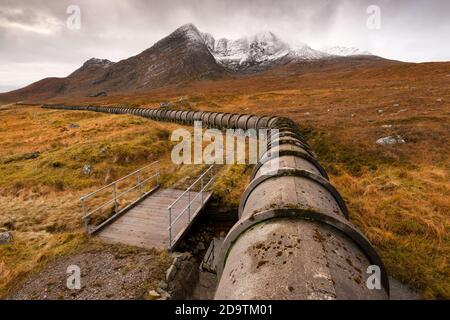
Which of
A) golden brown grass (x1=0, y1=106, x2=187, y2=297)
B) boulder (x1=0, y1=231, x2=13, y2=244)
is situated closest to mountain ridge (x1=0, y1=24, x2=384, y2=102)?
golden brown grass (x1=0, y1=106, x2=187, y2=297)

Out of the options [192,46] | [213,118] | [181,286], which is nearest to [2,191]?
[181,286]

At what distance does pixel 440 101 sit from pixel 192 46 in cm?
18091

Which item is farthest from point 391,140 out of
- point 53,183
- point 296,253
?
point 53,183

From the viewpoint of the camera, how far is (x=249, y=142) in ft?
70.6

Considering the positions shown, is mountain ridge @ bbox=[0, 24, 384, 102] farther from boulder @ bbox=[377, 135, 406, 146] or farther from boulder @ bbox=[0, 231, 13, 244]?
boulder @ bbox=[0, 231, 13, 244]

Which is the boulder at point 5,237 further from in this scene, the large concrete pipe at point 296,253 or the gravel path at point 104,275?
the large concrete pipe at point 296,253

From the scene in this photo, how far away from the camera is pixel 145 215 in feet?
34.9

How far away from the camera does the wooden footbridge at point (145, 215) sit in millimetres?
8922

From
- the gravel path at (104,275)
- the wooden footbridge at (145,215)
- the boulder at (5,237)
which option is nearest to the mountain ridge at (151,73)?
the wooden footbridge at (145,215)

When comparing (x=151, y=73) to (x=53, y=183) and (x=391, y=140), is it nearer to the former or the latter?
(x=53, y=183)

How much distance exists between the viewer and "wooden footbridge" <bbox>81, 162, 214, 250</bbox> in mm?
8922
